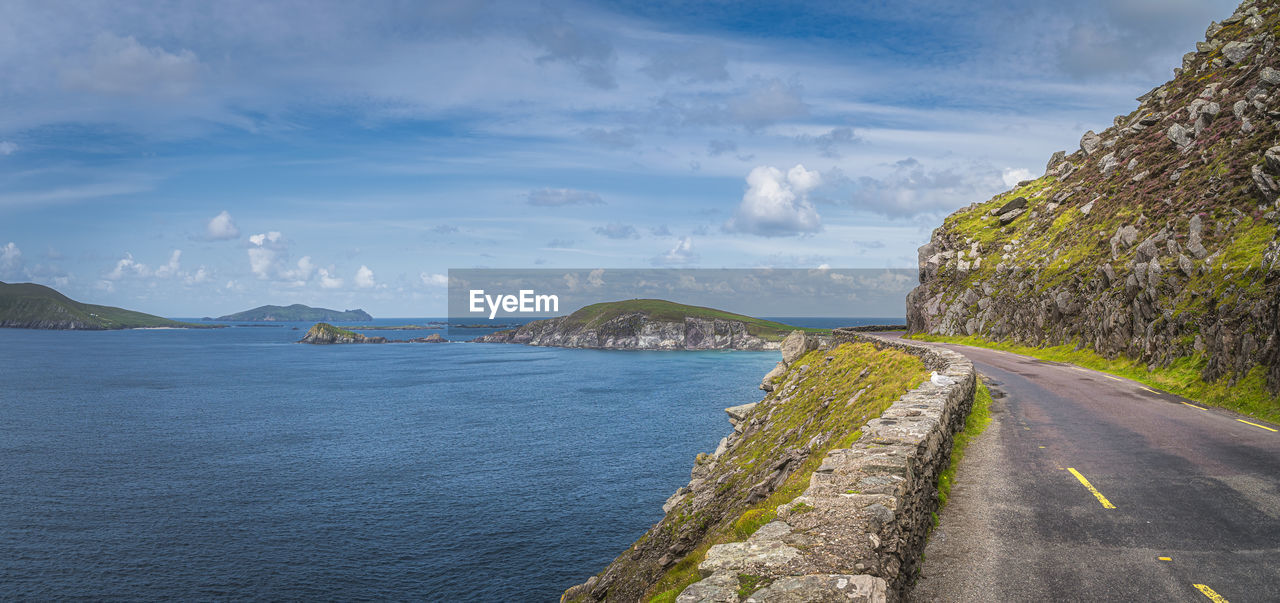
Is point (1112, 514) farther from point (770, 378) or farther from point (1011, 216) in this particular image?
point (1011, 216)

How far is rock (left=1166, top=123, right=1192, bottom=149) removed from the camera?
53.1 meters

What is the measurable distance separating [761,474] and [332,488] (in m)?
36.5

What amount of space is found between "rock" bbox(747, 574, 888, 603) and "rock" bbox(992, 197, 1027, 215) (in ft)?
291

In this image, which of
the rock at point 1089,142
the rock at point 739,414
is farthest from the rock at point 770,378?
the rock at point 1089,142

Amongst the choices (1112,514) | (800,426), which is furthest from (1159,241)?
(1112,514)

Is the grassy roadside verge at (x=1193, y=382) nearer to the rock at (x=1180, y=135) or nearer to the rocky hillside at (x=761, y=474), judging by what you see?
the rocky hillside at (x=761, y=474)

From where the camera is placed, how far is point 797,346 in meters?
61.8

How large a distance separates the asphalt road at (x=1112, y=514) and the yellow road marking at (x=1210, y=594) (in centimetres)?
2

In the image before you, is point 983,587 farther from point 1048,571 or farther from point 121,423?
point 121,423

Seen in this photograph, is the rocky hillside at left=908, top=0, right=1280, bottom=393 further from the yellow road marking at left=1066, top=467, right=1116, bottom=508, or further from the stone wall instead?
the stone wall

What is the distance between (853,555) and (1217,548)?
272 inches

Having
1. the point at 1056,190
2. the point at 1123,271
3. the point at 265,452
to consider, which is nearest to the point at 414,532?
the point at 265,452

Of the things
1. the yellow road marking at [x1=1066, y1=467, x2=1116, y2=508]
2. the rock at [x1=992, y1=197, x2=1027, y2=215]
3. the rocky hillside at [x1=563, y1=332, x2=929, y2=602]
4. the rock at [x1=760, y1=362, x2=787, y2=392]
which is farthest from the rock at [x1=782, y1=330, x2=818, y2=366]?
the yellow road marking at [x1=1066, y1=467, x2=1116, y2=508]

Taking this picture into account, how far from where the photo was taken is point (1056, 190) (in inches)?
3071
